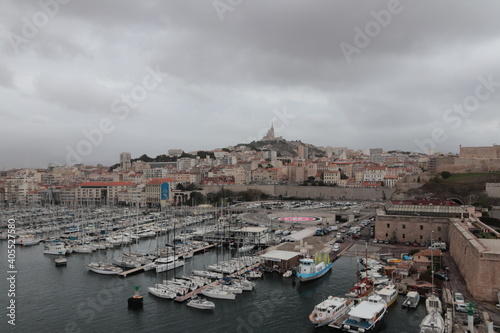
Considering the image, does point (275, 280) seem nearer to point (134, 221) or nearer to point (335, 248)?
point (335, 248)

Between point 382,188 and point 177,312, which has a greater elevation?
point 382,188

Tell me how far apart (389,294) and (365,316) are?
2315mm

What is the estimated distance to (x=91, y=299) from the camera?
1562cm

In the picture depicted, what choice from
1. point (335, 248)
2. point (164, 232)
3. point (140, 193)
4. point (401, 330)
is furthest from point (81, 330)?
point (140, 193)

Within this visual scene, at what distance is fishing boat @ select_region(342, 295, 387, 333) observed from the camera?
11.7m

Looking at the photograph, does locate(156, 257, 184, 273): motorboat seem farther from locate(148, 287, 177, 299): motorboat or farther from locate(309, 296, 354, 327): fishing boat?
locate(309, 296, 354, 327): fishing boat

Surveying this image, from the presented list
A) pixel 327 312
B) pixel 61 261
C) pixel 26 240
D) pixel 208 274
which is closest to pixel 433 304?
pixel 327 312

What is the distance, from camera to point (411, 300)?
Result: 13648 mm

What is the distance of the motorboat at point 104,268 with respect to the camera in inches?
746

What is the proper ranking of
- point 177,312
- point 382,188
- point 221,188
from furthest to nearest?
point 221,188 < point 382,188 < point 177,312

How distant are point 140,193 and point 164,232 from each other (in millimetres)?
21773

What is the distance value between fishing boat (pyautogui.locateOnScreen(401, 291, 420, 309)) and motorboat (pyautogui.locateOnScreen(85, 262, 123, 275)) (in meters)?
13.0

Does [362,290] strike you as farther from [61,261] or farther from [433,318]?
[61,261]

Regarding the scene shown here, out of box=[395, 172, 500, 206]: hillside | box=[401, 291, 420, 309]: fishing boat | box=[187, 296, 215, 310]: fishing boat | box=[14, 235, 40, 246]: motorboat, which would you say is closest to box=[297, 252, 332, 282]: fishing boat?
box=[401, 291, 420, 309]: fishing boat
